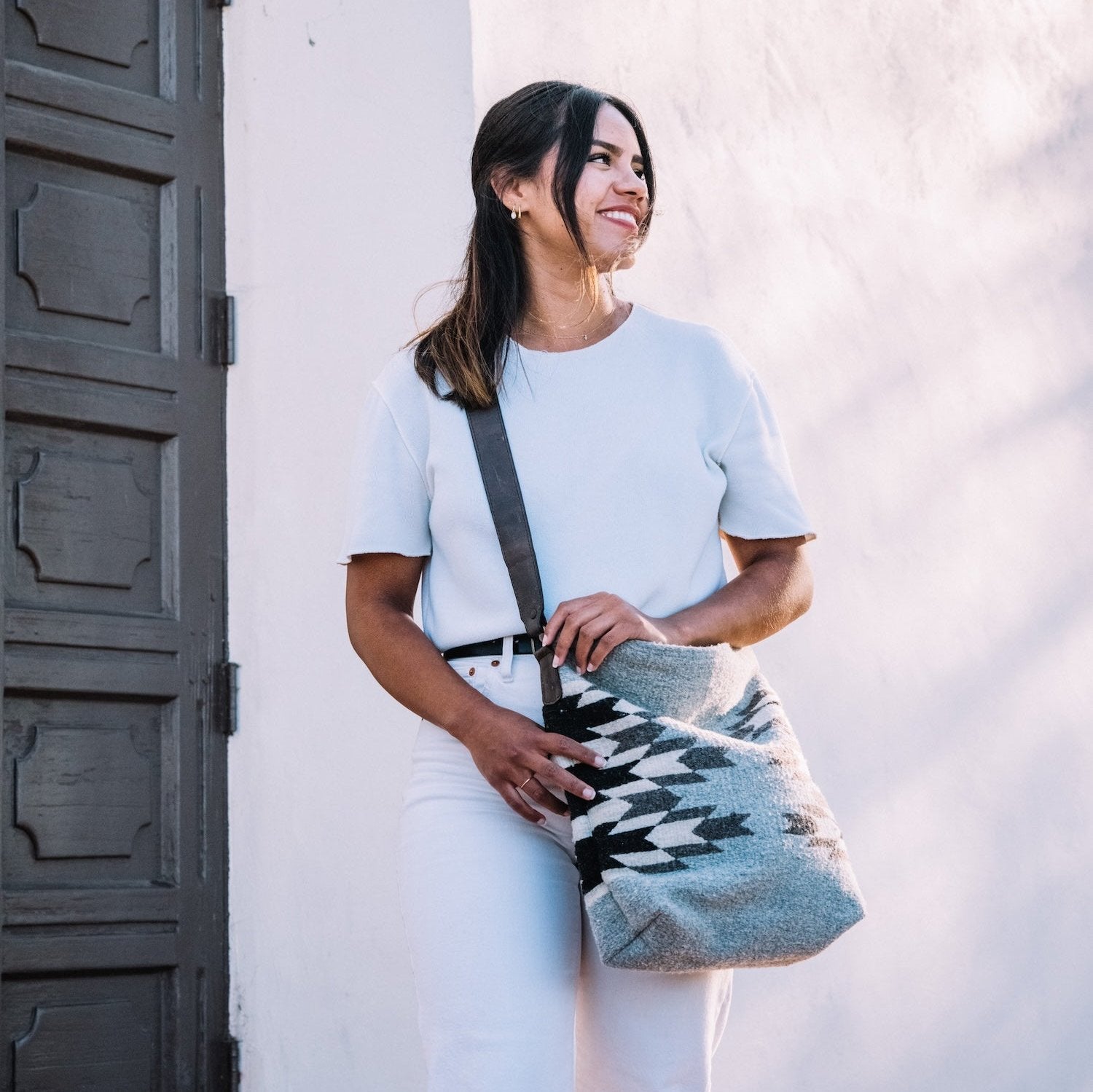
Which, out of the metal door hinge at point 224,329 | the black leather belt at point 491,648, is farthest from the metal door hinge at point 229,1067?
the black leather belt at point 491,648

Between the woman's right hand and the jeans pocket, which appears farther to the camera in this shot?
the jeans pocket

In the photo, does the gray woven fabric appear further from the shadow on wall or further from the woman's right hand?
the shadow on wall

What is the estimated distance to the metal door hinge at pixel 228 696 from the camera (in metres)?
3.89

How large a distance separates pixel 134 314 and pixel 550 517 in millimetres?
2071

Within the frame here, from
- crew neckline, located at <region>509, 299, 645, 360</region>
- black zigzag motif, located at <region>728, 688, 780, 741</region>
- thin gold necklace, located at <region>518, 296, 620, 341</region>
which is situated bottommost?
black zigzag motif, located at <region>728, 688, 780, 741</region>

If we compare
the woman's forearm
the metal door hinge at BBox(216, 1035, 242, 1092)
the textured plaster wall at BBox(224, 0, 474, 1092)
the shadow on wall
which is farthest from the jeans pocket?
the shadow on wall

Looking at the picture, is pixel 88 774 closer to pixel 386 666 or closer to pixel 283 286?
pixel 283 286

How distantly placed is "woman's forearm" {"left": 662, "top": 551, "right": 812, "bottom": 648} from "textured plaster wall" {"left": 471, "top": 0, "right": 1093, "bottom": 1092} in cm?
188

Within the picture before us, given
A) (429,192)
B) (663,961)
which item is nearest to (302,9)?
(429,192)

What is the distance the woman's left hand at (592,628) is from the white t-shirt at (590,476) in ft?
0.27

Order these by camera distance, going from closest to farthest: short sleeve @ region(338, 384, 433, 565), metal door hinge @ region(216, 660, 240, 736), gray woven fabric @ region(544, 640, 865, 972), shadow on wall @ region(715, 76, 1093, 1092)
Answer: gray woven fabric @ region(544, 640, 865, 972) → short sleeve @ region(338, 384, 433, 565) → metal door hinge @ region(216, 660, 240, 736) → shadow on wall @ region(715, 76, 1093, 1092)

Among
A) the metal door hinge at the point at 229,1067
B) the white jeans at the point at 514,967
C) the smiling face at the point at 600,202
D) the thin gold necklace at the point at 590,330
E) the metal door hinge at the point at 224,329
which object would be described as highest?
the metal door hinge at the point at 224,329

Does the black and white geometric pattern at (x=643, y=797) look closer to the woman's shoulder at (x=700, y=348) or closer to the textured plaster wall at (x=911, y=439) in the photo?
the woman's shoulder at (x=700, y=348)

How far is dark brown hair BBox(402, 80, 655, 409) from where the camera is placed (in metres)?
2.36
